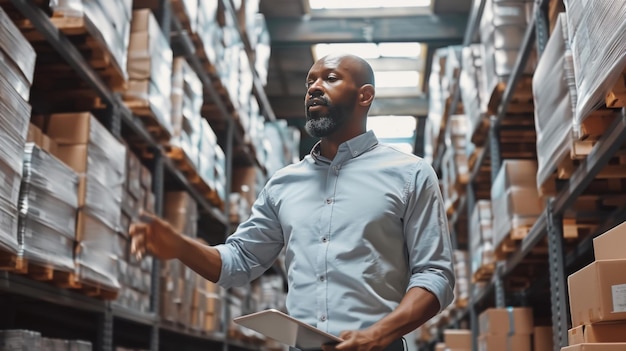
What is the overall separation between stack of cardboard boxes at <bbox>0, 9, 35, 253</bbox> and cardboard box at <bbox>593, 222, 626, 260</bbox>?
8.02 feet

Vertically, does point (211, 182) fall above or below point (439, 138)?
below

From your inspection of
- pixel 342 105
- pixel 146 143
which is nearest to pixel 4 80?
pixel 342 105

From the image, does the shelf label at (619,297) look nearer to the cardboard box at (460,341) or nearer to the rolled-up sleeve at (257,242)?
the rolled-up sleeve at (257,242)

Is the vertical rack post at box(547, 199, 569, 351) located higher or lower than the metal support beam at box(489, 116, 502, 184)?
lower

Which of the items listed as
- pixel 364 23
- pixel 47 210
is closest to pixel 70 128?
pixel 47 210

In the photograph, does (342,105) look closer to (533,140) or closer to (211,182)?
(533,140)

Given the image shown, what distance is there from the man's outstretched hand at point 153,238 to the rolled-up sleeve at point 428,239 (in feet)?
2.33

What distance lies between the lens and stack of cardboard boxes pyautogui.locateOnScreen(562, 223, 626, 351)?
315cm

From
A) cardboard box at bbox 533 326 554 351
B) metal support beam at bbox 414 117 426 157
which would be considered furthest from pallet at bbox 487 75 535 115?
metal support beam at bbox 414 117 426 157

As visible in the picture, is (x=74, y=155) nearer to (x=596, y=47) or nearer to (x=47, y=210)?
(x=47, y=210)

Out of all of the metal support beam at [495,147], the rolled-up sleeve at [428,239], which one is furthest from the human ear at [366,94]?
the metal support beam at [495,147]

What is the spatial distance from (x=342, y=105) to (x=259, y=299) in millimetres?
9433

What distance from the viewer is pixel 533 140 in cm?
753

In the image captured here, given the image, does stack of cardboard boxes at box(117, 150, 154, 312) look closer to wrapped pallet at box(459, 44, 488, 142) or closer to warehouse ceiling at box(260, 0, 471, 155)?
wrapped pallet at box(459, 44, 488, 142)
